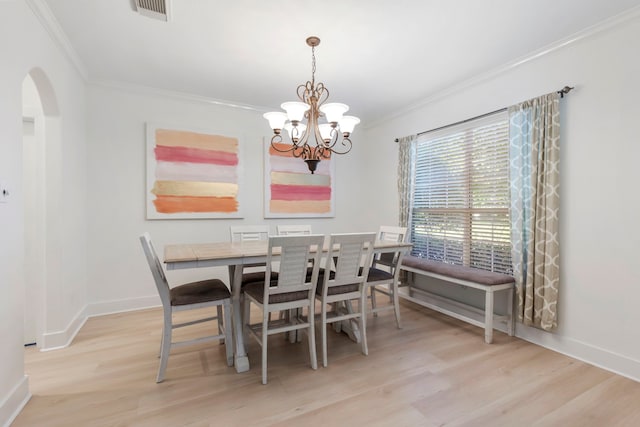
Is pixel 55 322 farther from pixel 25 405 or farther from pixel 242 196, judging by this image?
pixel 242 196

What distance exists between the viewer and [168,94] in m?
3.53

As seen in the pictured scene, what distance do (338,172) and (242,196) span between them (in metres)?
1.56

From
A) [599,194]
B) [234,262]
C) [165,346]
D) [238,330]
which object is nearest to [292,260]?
[234,262]

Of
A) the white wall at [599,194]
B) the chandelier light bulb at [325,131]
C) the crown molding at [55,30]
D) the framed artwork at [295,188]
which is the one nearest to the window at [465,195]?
the white wall at [599,194]

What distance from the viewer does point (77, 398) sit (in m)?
1.86

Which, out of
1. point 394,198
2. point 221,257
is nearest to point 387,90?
point 394,198

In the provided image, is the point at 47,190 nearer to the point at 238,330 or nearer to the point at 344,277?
the point at 238,330

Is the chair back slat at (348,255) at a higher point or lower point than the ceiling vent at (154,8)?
lower

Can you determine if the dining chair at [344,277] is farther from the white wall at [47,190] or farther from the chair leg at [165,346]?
the white wall at [47,190]

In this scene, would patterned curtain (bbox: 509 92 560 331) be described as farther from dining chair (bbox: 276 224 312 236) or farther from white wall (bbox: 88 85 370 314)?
white wall (bbox: 88 85 370 314)

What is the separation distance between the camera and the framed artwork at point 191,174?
11.4 ft

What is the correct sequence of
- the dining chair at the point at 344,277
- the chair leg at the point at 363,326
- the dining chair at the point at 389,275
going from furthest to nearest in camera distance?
the dining chair at the point at 389,275
the chair leg at the point at 363,326
the dining chair at the point at 344,277

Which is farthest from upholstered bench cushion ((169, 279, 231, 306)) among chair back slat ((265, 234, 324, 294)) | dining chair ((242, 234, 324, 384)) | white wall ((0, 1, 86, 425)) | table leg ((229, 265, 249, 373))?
white wall ((0, 1, 86, 425))

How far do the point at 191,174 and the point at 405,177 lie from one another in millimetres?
2680
